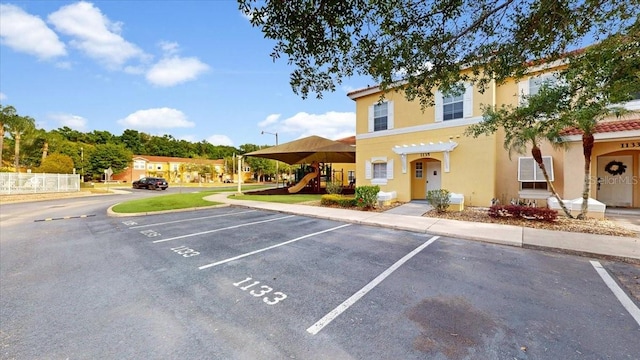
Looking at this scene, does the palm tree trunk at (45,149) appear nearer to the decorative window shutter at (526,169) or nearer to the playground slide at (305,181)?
the playground slide at (305,181)

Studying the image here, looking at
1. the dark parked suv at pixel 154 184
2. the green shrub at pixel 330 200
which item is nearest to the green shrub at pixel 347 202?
the green shrub at pixel 330 200

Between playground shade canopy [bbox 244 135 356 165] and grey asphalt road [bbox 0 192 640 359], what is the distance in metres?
13.8

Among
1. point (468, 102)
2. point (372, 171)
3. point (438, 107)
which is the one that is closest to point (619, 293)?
point (468, 102)

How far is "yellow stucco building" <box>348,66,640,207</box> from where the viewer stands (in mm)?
10508

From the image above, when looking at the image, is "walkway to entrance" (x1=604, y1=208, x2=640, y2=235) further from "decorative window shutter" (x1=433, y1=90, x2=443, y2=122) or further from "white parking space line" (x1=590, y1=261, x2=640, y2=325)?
"decorative window shutter" (x1=433, y1=90, x2=443, y2=122)

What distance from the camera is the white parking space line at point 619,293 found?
344 cm

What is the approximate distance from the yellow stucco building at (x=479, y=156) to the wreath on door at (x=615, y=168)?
0.10 ft

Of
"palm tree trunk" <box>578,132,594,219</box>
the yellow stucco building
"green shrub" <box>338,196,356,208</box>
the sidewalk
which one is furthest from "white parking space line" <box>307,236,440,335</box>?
the yellow stucco building

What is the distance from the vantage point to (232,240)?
733 centimetres

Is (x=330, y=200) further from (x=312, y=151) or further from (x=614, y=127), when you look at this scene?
→ (x=614, y=127)

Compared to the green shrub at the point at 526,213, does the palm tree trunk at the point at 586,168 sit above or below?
above

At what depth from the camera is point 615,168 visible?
12172mm

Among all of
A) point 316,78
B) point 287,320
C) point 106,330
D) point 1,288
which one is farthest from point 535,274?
point 1,288

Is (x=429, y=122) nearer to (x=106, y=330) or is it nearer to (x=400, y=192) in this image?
(x=400, y=192)
